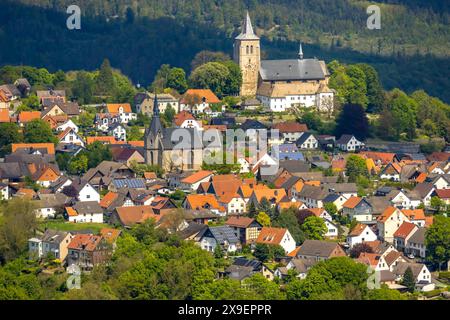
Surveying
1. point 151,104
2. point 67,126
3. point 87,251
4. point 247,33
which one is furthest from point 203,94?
point 87,251

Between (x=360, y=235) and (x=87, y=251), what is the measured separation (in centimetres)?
824

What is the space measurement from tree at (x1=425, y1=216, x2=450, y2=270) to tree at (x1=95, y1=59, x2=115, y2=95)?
74.8ft

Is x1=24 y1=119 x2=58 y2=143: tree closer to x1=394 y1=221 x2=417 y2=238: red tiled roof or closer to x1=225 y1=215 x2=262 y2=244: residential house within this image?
x1=225 y1=215 x2=262 y2=244: residential house

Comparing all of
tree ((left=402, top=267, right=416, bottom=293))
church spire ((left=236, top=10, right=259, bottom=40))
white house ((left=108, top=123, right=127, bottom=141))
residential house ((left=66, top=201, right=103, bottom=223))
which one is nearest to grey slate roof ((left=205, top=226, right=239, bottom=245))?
residential house ((left=66, top=201, right=103, bottom=223))

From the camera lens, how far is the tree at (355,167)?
51.7 m

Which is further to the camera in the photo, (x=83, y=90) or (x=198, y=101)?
(x=83, y=90)

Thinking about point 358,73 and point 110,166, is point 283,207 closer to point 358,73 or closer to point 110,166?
point 110,166

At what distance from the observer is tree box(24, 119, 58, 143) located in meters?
54.9

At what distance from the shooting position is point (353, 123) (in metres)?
58.5

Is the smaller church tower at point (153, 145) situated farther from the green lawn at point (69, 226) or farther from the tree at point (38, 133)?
the green lawn at point (69, 226)

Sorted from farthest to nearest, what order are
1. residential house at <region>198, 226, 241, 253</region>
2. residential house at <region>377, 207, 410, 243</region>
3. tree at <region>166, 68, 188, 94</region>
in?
tree at <region>166, 68, 188, 94</region> < residential house at <region>377, 207, 410, 243</region> < residential house at <region>198, 226, 241, 253</region>

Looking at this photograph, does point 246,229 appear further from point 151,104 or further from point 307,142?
point 151,104

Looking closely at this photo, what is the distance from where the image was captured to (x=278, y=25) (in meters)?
91.5
